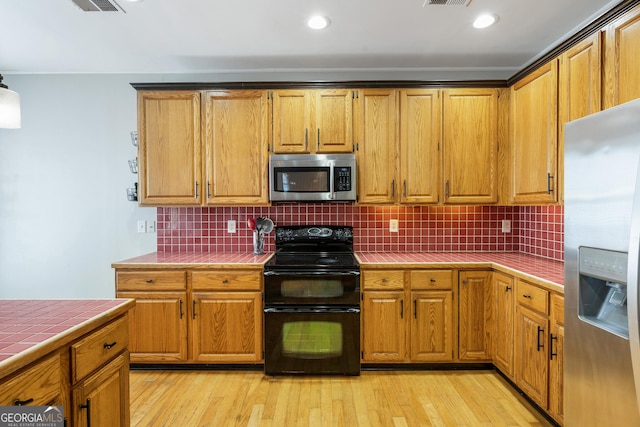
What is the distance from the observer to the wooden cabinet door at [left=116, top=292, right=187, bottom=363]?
2.74 metres

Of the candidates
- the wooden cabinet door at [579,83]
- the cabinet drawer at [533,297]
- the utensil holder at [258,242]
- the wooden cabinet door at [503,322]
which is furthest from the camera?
the utensil holder at [258,242]

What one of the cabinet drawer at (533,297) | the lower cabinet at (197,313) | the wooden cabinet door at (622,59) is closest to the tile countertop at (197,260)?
the lower cabinet at (197,313)

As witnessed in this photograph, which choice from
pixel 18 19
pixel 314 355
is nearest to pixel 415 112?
pixel 314 355

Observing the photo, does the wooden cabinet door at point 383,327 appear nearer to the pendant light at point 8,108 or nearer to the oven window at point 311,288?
the oven window at point 311,288

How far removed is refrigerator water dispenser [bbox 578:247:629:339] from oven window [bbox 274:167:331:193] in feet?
6.05

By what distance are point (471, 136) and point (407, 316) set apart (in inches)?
62.8

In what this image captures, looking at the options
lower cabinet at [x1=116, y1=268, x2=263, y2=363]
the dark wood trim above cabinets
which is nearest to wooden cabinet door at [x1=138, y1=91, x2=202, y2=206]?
the dark wood trim above cabinets

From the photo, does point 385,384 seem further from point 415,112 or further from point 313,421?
point 415,112

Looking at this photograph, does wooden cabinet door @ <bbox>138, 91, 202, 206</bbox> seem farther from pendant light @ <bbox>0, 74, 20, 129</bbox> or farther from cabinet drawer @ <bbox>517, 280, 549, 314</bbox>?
cabinet drawer @ <bbox>517, 280, 549, 314</bbox>

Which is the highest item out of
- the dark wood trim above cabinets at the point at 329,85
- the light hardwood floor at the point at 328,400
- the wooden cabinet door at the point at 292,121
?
the dark wood trim above cabinets at the point at 329,85

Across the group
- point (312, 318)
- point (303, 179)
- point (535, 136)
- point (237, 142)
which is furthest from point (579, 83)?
point (237, 142)

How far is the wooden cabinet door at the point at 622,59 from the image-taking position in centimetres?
169

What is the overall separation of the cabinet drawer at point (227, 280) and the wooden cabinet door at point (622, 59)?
2467 mm

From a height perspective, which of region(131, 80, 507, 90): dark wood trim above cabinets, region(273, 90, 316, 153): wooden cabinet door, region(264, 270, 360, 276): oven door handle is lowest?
region(264, 270, 360, 276): oven door handle
